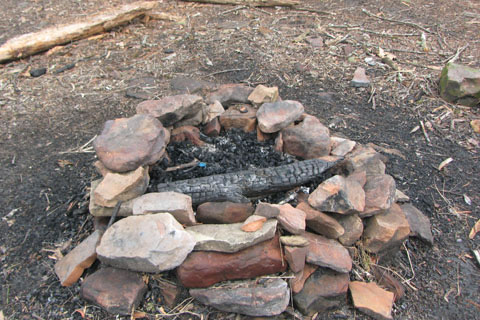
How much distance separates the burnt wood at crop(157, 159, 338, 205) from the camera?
2.52 m

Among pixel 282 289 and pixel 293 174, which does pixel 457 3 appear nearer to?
pixel 293 174

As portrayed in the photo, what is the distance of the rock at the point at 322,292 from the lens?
224 centimetres

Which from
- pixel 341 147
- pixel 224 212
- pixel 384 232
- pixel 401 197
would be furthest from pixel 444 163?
pixel 224 212

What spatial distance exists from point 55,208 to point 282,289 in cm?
186

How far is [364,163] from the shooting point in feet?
9.41

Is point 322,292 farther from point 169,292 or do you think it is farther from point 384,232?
point 169,292

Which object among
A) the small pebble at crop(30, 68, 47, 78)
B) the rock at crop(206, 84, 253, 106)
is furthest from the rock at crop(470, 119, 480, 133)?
the small pebble at crop(30, 68, 47, 78)

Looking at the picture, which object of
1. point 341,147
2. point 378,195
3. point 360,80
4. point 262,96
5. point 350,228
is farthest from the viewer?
point 360,80

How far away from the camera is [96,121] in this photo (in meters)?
3.99

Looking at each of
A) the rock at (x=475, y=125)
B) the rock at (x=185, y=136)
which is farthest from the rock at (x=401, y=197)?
the rock at (x=475, y=125)

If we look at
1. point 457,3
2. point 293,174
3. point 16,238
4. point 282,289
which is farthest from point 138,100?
point 457,3

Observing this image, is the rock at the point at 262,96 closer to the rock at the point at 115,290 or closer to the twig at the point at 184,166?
the twig at the point at 184,166

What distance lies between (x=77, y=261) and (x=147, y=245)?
544 millimetres

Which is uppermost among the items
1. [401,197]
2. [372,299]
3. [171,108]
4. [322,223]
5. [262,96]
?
[171,108]
